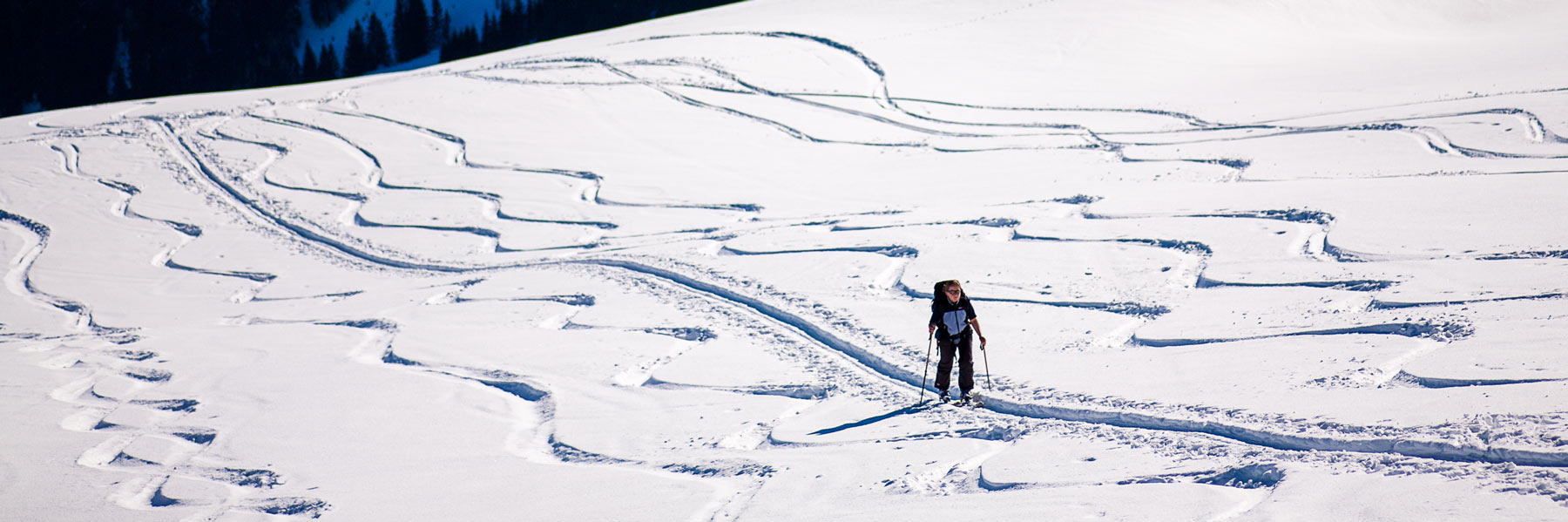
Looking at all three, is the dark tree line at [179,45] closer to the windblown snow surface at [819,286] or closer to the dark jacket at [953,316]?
the windblown snow surface at [819,286]

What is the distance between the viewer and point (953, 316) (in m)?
8.84

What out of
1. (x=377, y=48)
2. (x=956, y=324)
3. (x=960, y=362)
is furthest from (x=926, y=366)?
(x=377, y=48)

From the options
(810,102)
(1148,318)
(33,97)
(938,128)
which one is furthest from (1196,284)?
(33,97)

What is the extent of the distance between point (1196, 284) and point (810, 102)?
13181 mm

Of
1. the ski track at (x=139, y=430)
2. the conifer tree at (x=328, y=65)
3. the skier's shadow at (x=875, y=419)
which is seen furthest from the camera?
the conifer tree at (x=328, y=65)

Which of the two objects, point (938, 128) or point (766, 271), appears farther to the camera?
point (938, 128)

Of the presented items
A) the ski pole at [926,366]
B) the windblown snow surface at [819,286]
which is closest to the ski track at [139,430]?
the windblown snow surface at [819,286]

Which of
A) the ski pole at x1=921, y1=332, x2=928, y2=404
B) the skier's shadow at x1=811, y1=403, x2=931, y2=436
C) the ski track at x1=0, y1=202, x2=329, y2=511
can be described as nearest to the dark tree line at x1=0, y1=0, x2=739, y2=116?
the ski track at x1=0, y1=202, x2=329, y2=511

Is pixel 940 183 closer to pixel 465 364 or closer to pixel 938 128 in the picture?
pixel 938 128

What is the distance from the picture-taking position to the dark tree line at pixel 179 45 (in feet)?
306

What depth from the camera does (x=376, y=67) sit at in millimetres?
90062

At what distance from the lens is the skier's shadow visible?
879 centimetres

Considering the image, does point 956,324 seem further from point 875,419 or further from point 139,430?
point 139,430

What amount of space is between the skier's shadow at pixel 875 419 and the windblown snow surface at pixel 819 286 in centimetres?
3
